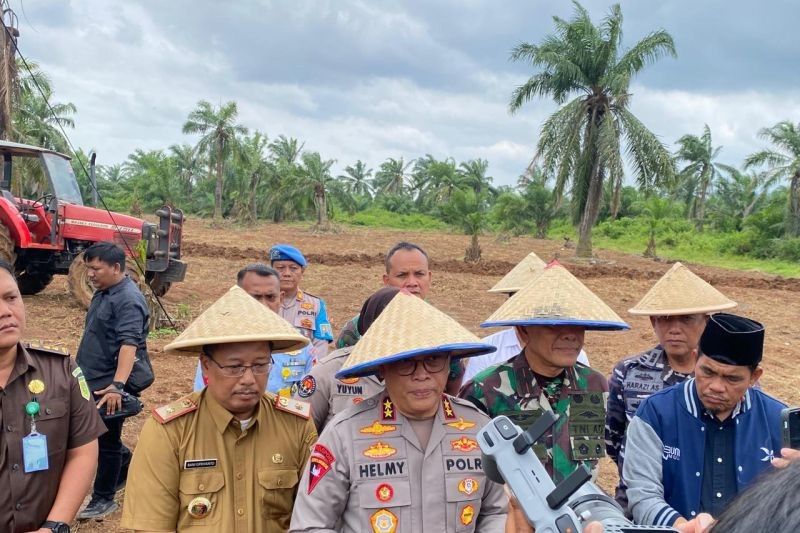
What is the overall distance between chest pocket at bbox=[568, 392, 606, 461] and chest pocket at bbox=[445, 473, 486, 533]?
1.72ft

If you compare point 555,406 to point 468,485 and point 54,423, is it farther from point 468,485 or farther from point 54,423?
point 54,423

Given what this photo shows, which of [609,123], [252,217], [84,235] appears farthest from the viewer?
[252,217]

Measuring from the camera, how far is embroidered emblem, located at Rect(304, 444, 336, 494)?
1.75 meters

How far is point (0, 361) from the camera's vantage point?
2.10 meters

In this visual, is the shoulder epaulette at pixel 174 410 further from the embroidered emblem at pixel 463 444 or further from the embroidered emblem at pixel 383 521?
the embroidered emblem at pixel 463 444

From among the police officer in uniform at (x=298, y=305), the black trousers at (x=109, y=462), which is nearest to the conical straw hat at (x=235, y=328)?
the police officer in uniform at (x=298, y=305)

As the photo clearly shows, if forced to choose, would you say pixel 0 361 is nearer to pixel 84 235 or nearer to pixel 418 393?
pixel 418 393

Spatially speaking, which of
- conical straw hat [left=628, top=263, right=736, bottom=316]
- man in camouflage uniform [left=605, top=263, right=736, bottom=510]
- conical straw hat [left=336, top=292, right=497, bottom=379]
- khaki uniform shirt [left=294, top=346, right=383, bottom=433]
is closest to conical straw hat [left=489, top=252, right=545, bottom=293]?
conical straw hat [left=628, top=263, right=736, bottom=316]

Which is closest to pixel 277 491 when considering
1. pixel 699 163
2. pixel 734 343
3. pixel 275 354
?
pixel 275 354

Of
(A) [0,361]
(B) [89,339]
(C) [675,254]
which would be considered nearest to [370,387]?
(A) [0,361]

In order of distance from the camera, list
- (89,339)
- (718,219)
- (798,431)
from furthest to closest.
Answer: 1. (718,219)
2. (89,339)
3. (798,431)

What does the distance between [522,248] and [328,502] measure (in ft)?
79.3

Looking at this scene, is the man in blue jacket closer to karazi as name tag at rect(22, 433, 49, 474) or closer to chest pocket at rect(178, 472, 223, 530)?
chest pocket at rect(178, 472, 223, 530)

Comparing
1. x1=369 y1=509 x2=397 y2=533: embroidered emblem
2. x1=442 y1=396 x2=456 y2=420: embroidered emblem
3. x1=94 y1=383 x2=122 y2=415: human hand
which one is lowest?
x1=94 y1=383 x2=122 y2=415: human hand
